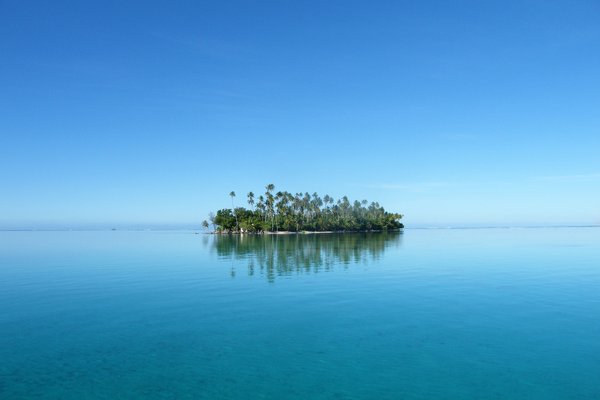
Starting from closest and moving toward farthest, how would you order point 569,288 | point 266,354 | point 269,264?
point 266,354 < point 569,288 < point 269,264

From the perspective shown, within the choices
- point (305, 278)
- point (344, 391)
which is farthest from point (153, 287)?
point (344, 391)

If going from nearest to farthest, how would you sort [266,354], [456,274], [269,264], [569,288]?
[266,354], [569,288], [456,274], [269,264]

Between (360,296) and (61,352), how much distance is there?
20836 millimetres

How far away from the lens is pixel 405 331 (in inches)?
848

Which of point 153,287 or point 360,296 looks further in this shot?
point 153,287

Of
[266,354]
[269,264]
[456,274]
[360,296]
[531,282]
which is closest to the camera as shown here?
[266,354]

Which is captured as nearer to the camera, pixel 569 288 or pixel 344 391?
pixel 344 391

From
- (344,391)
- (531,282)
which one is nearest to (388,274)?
(531,282)

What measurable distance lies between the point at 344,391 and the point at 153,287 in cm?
2770

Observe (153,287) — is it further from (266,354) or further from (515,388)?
(515,388)

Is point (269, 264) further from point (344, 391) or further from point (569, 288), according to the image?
point (344, 391)

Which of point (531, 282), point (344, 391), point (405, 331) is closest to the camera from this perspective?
point (344, 391)

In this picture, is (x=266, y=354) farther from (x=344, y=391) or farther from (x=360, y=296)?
(x=360, y=296)

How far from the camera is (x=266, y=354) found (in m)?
18.0
